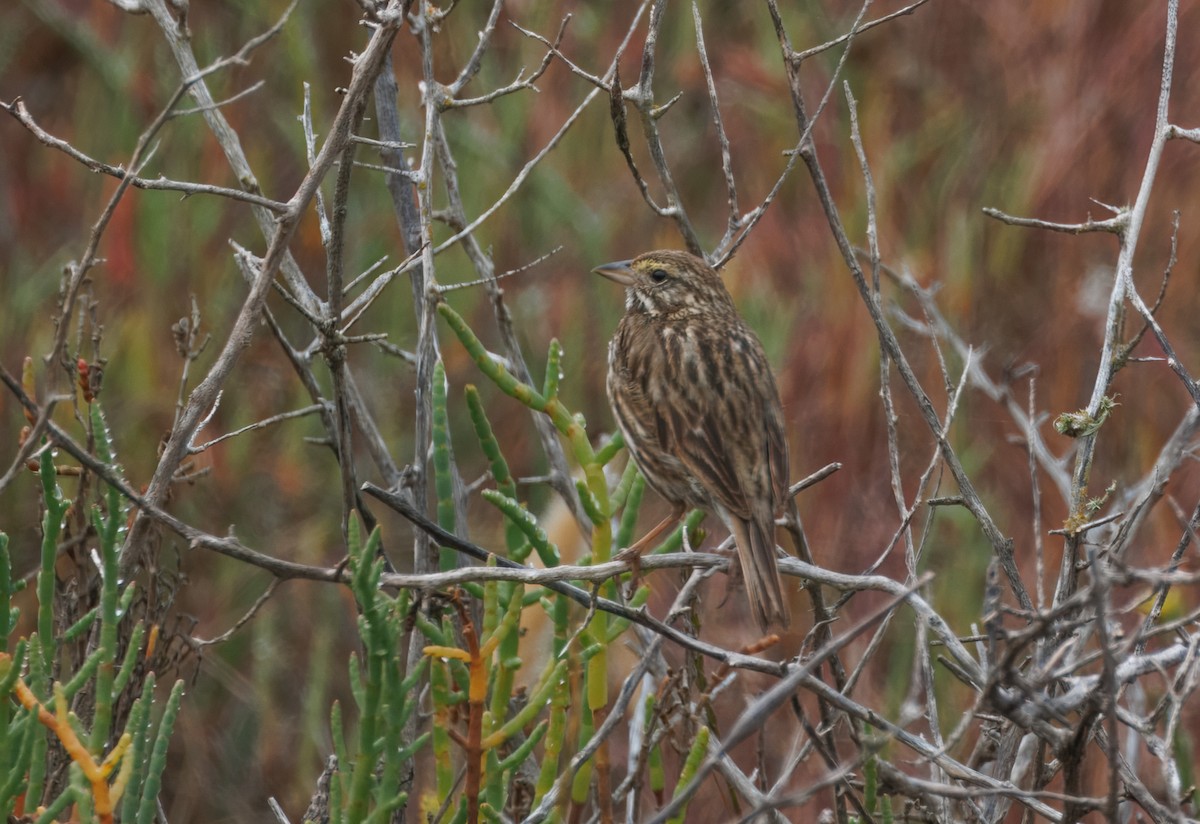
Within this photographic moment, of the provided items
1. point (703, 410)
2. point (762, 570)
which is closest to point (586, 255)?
point (703, 410)

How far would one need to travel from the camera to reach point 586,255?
7.00m

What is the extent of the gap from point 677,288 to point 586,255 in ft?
9.41

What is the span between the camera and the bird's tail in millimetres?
3129

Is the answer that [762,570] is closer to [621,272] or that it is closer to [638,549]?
[638,549]

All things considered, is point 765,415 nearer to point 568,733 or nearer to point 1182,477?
point 568,733

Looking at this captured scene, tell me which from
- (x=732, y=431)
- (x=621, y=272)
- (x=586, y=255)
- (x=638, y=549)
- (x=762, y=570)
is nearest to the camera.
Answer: (x=638, y=549)

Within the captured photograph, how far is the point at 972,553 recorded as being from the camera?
5.70 metres

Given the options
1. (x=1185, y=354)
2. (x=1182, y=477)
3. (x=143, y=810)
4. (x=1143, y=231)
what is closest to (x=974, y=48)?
(x=1143, y=231)

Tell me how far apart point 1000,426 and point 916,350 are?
1.59 ft

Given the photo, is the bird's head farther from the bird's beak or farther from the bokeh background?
the bokeh background

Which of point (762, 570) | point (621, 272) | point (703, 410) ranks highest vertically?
point (621, 272)

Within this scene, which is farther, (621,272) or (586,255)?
(586,255)

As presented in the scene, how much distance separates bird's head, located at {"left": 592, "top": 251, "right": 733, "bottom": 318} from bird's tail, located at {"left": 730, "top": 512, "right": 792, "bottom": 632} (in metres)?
0.93

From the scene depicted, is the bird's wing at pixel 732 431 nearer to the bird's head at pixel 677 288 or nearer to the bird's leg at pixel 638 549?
the bird's leg at pixel 638 549
